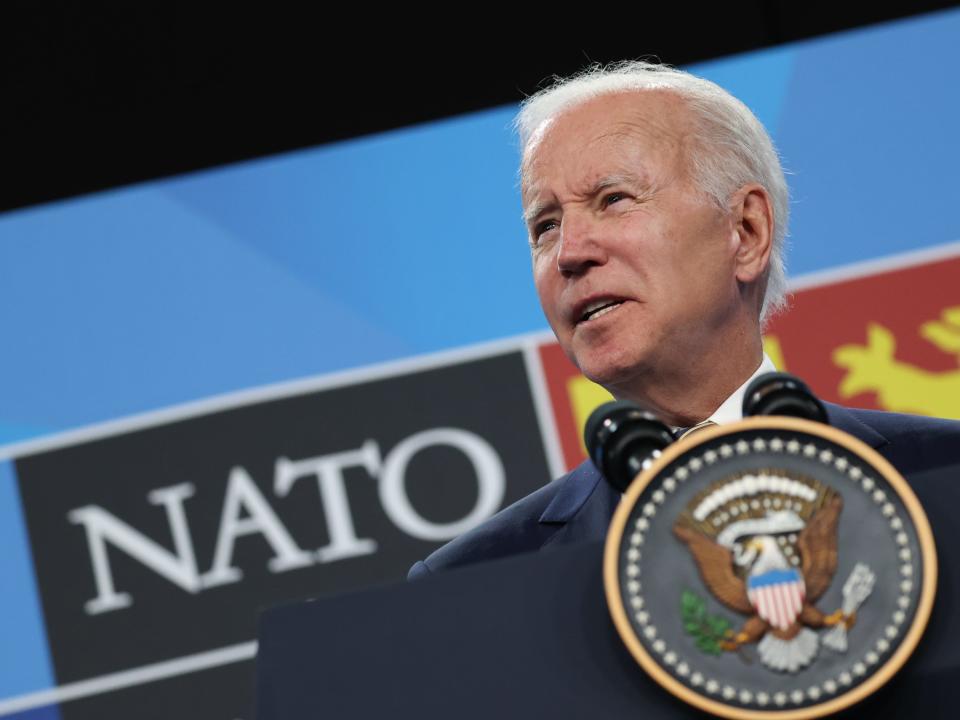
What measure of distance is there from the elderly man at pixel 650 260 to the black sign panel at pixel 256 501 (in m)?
0.93

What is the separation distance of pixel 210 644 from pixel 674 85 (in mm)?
1403

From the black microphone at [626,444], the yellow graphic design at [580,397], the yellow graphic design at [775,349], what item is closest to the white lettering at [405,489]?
the yellow graphic design at [580,397]

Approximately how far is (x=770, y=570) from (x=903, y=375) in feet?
5.89

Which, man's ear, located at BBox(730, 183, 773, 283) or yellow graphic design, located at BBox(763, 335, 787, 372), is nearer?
man's ear, located at BBox(730, 183, 773, 283)

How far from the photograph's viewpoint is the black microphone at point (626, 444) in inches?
39.0

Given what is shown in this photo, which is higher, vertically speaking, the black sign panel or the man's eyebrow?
the man's eyebrow

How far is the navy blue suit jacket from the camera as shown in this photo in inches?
A: 59.9

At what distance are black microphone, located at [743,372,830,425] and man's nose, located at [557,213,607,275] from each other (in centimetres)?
62

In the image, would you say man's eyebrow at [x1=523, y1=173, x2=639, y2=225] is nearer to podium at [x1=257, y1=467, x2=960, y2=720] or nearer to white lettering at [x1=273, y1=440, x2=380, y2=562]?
podium at [x1=257, y1=467, x2=960, y2=720]

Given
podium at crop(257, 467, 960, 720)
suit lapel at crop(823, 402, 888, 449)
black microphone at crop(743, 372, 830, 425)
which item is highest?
black microphone at crop(743, 372, 830, 425)

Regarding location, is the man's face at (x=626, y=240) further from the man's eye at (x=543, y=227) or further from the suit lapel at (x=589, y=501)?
the suit lapel at (x=589, y=501)

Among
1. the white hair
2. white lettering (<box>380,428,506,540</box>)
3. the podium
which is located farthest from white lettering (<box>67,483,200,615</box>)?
the podium

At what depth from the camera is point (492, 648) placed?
Answer: 0.95 m

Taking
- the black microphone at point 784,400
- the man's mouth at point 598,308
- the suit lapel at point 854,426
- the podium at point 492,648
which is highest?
the black microphone at point 784,400
